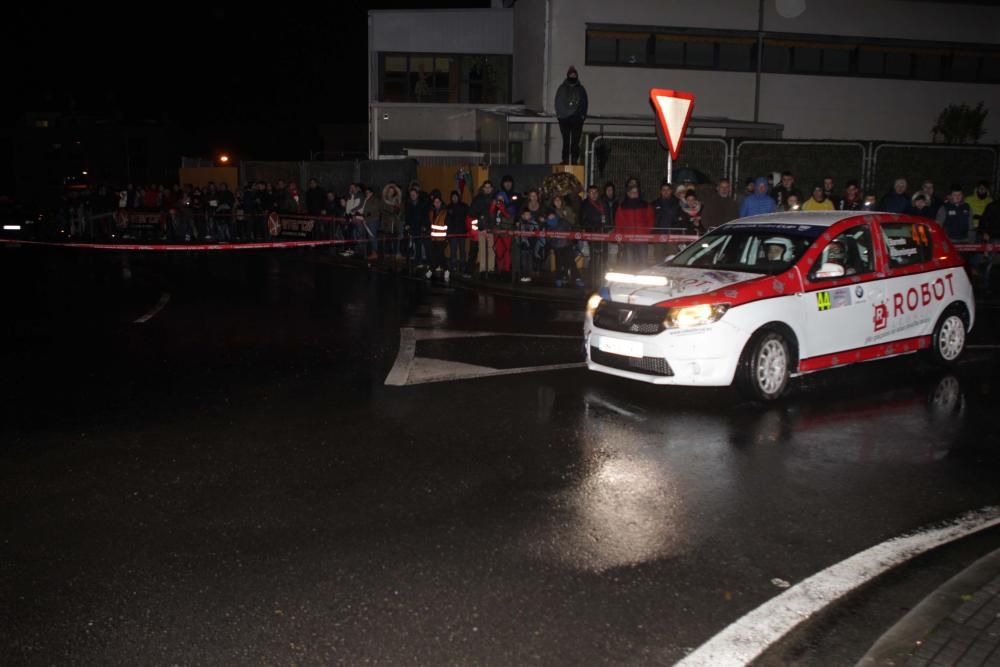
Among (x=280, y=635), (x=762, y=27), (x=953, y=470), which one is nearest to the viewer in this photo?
(x=280, y=635)

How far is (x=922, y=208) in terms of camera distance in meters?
15.3

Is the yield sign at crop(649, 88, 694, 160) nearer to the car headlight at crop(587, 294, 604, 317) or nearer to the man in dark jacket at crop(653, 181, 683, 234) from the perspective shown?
the man in dark jacket at crop(653, 181, 683, 234)

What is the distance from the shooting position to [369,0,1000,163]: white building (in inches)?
1260

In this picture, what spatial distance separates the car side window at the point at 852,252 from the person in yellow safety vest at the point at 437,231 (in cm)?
1088

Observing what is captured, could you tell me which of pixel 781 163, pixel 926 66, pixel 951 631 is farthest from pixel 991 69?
pixel 951 631

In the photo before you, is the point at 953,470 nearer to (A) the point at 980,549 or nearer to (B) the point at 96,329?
(A) the point at 980,549

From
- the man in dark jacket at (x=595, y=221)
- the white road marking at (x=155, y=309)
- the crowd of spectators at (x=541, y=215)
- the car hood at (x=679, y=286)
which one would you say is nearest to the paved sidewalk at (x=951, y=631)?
the car hood at (x=679, y=286)

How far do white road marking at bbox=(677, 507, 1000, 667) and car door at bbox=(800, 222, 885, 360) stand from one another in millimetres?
3049

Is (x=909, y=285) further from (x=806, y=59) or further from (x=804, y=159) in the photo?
(x=806, y=59)

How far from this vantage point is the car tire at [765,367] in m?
8.23

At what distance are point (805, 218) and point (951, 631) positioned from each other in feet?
19.6

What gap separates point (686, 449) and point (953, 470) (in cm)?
181

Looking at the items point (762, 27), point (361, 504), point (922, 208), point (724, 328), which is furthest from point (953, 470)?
point (762, 27)

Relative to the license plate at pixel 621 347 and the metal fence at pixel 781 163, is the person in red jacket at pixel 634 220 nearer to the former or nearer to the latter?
the metal fence at pixel 781 163
